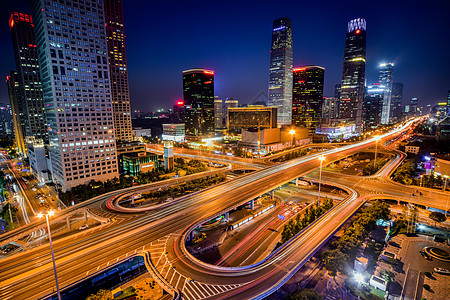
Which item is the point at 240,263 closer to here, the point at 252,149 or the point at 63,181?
the point at 63,181

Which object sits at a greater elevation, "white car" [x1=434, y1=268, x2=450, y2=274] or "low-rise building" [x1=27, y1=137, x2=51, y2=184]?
"low-rise building" [x1=27, y1=137, x2=51, y2=184]

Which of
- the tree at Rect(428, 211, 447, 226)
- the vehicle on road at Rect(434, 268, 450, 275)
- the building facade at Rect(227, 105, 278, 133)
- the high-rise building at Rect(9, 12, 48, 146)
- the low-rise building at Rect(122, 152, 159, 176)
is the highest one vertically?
the high-rise building at Rect(9, 12, 48, 146)

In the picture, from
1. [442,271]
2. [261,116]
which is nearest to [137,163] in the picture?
[442,271]

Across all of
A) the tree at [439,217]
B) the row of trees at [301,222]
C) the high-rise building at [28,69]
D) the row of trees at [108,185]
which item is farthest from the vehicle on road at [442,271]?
the high-rise building at [28,69]

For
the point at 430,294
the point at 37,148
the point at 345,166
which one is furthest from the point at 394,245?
the point at 37,148

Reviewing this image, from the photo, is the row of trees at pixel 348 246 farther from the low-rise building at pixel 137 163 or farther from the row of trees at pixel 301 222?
the low-rise building at pixel 137 163

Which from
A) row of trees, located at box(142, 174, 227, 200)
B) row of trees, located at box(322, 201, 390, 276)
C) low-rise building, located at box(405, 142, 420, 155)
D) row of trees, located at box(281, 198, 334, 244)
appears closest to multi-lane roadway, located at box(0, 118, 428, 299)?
row of trees, located at box(322, 201, 390, 276)

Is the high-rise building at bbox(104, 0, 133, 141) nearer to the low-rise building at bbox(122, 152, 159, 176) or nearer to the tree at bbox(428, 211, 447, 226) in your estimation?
the low-rise building at bbox(122, 152, 159, 176)

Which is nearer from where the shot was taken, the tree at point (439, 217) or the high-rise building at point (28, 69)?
the tree at point (439, 217)
